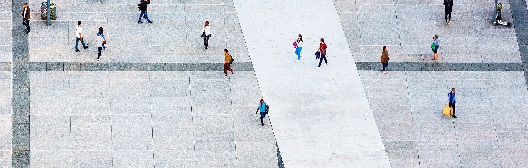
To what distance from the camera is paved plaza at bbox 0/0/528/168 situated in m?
43.5

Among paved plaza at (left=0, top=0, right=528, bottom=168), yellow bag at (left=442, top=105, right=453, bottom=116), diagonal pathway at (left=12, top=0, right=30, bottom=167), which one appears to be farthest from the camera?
yellow bag at (left=442, top=105, right=453, bottom=116)

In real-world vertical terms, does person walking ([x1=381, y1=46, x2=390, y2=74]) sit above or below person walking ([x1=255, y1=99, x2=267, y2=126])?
above

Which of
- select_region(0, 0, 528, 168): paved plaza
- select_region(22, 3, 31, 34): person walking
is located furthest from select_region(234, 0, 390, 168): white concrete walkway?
select_region(22, 3, 31, 34): person walking

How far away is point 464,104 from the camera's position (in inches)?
1821

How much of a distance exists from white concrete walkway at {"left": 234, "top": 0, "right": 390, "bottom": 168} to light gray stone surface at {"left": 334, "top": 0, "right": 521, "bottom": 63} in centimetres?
73

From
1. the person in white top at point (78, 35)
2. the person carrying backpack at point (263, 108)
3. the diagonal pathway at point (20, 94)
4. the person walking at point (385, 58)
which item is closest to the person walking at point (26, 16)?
the diagonal pathway at point (20, 94)

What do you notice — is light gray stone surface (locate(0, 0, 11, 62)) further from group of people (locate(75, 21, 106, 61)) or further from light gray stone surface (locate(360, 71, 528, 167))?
light gray stone surface (locate(360, 71, 528, 167))

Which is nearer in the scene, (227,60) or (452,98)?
(452,98)

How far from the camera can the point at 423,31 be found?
4962 cm

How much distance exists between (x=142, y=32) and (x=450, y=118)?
10982mm

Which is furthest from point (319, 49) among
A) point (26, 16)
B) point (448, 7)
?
point (26, 16)

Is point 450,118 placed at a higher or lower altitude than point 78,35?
lower

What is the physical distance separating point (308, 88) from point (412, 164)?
487 cm

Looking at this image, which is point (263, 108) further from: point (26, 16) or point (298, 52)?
point (26, 16)
